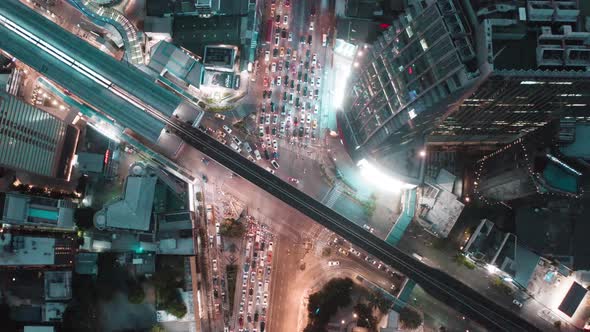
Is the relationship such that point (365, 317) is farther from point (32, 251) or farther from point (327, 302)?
point (32, 251)

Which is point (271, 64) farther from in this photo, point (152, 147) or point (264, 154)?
point (152, 147)

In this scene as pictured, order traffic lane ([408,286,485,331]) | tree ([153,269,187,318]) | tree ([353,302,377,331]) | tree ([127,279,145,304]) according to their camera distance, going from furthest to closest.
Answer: traffic lane ([408,286,485,331]) < tree ([353,302,377,331]) < tree ([127,279,145,304]) < tree ([153,269,187,318])

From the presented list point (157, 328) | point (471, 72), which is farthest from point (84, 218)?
point (471, 72)

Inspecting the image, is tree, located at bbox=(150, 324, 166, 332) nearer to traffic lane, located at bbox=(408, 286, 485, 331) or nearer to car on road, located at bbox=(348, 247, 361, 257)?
car on road, located at bbox=(348, 247, 361, 257)

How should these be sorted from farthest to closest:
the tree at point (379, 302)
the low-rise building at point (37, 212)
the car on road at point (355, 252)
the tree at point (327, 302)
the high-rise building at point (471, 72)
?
the car on road at point (355, 252), the tree at point (379, 302), the tree at point (327, 302), the low-rise building at point (37, 212), the high-rise building at point (471, 72)

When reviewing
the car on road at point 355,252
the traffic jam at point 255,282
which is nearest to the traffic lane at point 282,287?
the traffic jam at point 255,282

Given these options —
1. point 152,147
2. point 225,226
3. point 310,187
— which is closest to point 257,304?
point 225,226

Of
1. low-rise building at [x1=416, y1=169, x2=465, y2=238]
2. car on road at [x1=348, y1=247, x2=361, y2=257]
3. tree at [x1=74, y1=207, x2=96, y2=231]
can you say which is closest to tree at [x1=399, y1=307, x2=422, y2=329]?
car on road at [x1=348, y1=247, x2=361, y2=257]

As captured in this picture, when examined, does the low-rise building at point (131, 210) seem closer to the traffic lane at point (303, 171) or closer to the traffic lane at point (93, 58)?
the traffic lane at point (93, 58)
